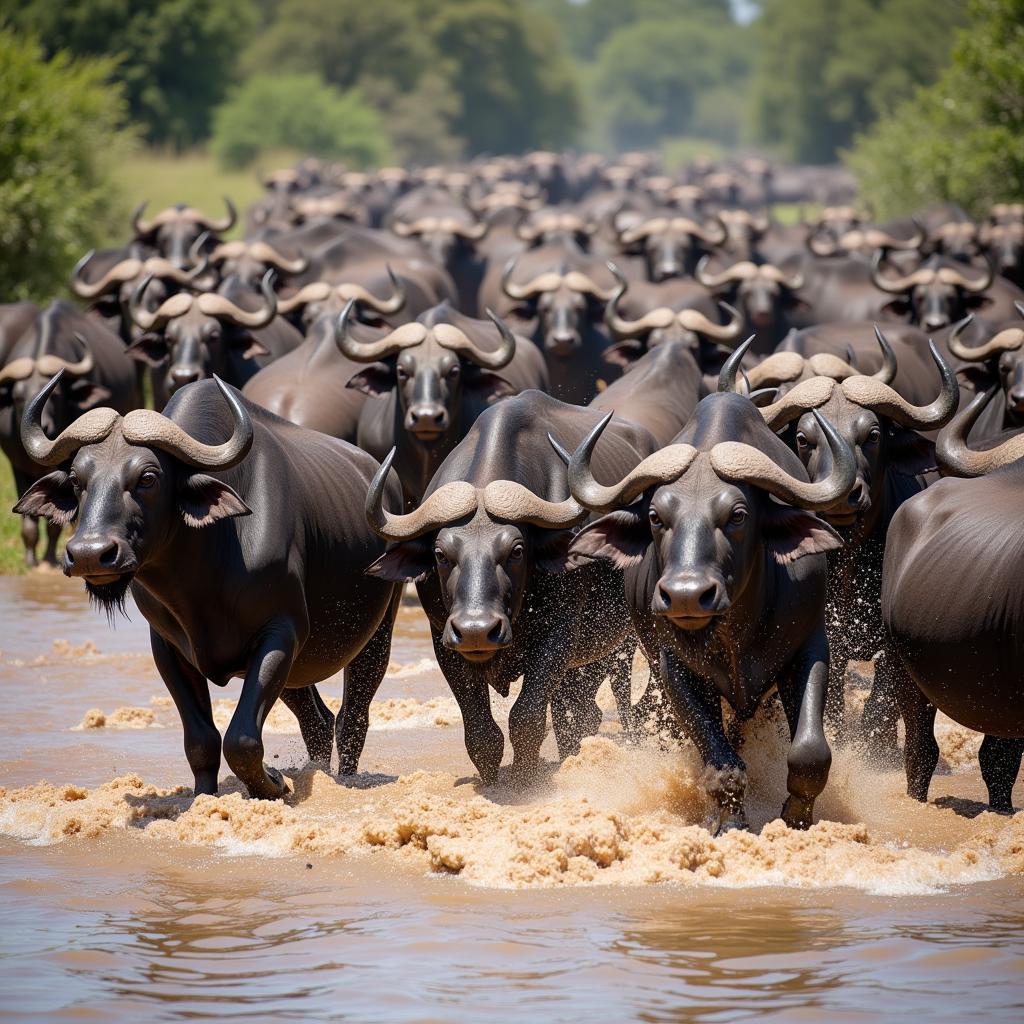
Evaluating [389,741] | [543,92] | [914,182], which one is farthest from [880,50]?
[389,741]

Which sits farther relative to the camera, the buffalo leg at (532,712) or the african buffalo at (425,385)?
the african buffalo at (425,385)

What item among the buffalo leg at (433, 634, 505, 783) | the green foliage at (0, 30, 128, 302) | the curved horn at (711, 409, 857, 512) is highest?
the green foliage at (0, 30, 128, 302)

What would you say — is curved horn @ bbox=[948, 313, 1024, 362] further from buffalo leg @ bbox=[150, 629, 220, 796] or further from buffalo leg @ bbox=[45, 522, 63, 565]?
buffalo leg @ bbox=[45, 522, 63, 565]

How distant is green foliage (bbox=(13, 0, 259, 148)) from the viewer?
60.0 m

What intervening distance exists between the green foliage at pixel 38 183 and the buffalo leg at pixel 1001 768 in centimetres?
1762

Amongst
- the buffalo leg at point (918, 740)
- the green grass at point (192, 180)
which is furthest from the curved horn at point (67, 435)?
A: the green grass at point (192, 180)

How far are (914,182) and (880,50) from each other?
2644 inches

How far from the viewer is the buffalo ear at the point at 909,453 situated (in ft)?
30.7

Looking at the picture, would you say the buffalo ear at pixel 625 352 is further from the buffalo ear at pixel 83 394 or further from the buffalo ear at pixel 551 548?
the buffalo ear at pixel 551 548

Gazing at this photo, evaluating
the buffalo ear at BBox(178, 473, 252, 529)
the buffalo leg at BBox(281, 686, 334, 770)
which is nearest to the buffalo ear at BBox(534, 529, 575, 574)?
the buffalo ear at BBox(178, 473, 252, 529)

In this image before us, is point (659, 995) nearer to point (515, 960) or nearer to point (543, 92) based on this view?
point (515, 960)

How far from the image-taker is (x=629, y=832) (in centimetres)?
691

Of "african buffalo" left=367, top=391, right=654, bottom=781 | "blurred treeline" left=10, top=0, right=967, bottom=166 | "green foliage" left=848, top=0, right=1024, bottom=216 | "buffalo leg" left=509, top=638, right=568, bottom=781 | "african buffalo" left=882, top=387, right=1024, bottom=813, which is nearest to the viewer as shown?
"african buffalo" left=882, top=387, right=1024, bottom=813

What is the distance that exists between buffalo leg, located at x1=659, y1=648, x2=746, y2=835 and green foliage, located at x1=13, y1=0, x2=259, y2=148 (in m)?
53.7
